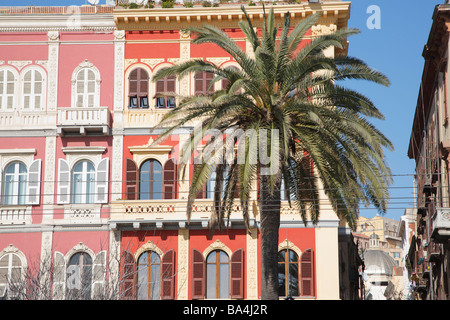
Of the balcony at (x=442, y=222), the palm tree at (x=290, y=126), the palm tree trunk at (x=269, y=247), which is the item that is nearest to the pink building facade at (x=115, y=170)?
the balcony at (x=442, y=222)

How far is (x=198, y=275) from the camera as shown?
1303 inches

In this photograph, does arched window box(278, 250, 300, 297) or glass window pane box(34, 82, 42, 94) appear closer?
arched window box(278, 250, 300, 297)

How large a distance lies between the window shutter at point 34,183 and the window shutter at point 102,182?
240cm

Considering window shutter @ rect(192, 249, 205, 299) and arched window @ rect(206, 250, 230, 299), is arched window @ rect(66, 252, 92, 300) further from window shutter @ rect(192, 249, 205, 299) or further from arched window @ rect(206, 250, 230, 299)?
arched window @ rect(206, 250, 230, 299)

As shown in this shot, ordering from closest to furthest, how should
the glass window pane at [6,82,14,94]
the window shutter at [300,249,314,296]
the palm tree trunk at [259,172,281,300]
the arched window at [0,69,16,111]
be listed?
the palm tree trunk at [259,172,281,300] → the window shutter at [300,249,314,296] → the arched window at [0,69,16,111] → the glass window pane at [6,82,14,94]

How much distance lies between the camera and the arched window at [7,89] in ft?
115

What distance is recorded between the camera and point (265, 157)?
78.8ft

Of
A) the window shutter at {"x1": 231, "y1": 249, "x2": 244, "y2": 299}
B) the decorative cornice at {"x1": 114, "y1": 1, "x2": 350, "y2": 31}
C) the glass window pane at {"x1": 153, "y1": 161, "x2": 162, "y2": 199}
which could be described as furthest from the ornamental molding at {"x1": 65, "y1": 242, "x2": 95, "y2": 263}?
the decorative cornice at {"x1": 114, "y1": 1, "x2": 350, "y2": 31}

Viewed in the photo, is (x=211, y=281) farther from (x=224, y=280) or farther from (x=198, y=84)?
A: (x=198, y=84)

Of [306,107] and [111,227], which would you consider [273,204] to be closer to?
[306,107]

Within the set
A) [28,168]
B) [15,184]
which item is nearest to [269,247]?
[28,168]

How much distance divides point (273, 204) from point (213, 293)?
30.9 feet

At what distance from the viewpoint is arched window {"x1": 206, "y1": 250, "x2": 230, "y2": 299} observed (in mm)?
33156

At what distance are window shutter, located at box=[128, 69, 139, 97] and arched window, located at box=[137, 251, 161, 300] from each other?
671 cm
